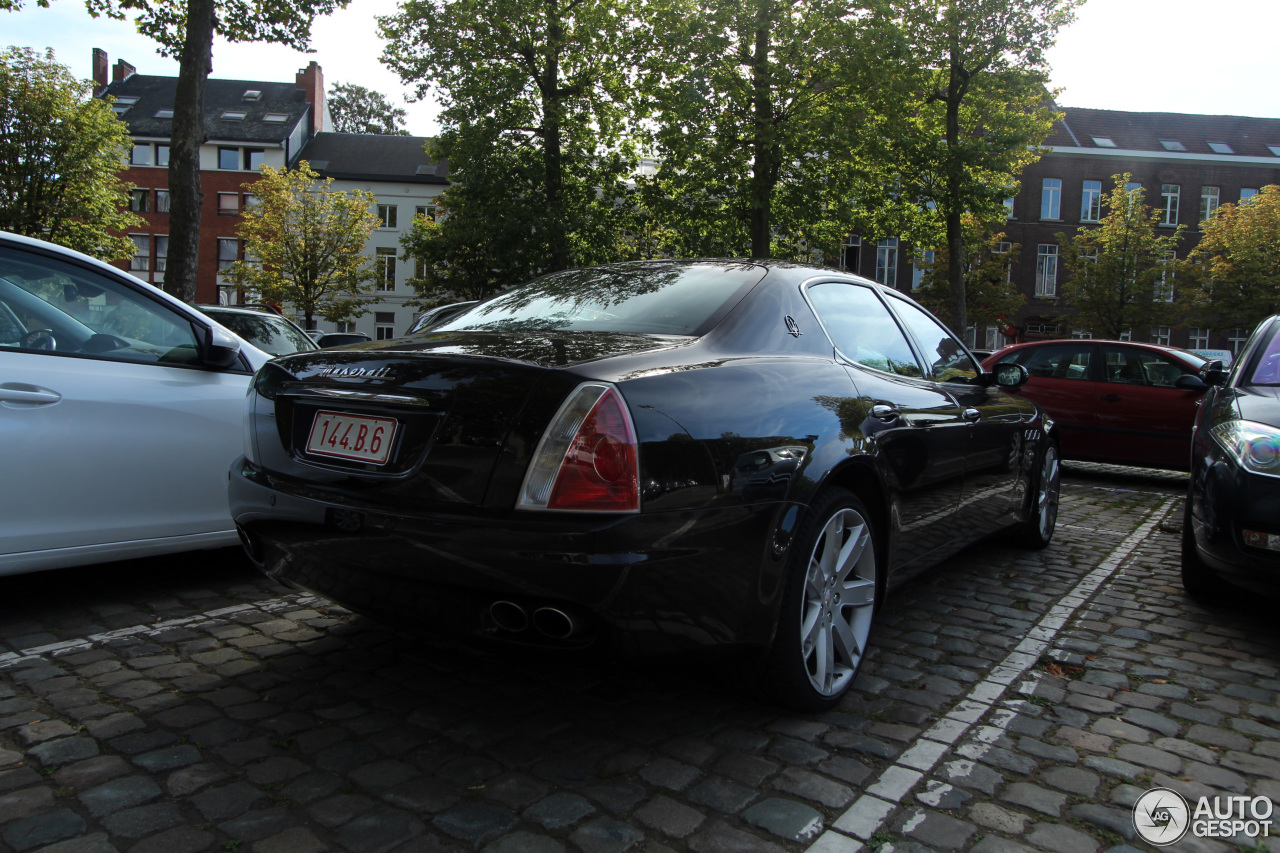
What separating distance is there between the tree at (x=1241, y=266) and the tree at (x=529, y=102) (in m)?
27.3

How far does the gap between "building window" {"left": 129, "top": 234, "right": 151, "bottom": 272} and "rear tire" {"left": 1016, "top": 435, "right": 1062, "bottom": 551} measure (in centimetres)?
5826

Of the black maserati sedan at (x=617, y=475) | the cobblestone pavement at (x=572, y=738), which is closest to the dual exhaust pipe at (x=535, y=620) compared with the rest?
the black maserati sedan at (x=617, y=475)

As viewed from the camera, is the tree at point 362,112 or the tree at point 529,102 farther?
the tree at point 362,112

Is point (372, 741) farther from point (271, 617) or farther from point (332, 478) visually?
point (271, 617)

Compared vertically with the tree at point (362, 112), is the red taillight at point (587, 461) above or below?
below

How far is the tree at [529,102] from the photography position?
991 inches

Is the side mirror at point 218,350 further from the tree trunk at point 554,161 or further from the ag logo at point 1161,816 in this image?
the tree trunk at point 554,161

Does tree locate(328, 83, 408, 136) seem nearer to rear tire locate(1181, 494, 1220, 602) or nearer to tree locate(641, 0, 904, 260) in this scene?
tree locate(641, 0, 904, 260)

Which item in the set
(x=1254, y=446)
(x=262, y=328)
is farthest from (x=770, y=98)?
(x=1254, y=446)

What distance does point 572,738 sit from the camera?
2775 mm

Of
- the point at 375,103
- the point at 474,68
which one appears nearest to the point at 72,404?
the point at 474,68

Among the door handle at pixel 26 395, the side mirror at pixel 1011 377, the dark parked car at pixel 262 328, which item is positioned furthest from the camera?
the dark parked car at pixel 262 328

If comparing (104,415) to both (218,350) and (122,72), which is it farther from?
(122,72)

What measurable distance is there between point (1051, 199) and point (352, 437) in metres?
54.0
